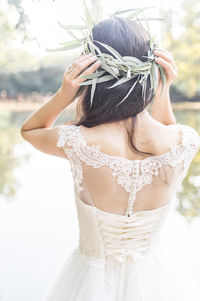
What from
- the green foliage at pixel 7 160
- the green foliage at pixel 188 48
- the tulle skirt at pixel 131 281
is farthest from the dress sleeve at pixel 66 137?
the green foliage at pixel 188 48

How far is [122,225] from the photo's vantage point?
1.09m

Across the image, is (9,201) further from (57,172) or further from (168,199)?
(168,199)

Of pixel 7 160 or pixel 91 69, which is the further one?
pixel 7 160

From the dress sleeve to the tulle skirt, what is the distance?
0.38 m

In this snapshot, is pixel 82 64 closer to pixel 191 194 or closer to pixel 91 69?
pixel 91 69

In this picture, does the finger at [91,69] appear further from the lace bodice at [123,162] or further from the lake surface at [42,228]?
the lake surface at [42,228]

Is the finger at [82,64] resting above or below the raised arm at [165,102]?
above

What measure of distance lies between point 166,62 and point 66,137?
0.33m

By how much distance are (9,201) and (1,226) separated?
0.81 meters

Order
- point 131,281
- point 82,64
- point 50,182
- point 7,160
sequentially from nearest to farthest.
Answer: point 82,64
point 131,281
point 50,182
point 7,160

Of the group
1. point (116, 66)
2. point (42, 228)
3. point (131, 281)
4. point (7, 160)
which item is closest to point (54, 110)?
point (116, 66)

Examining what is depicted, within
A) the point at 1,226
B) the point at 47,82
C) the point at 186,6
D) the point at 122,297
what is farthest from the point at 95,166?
the point at 47,82

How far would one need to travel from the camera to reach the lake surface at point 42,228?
2676mm

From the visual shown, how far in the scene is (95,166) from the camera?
994 mm
